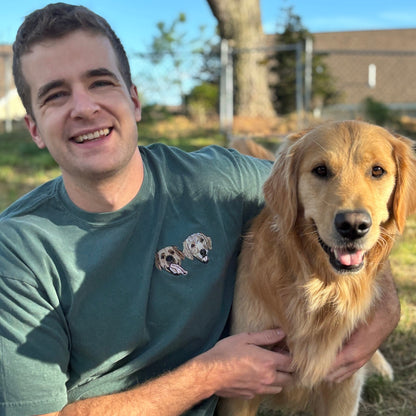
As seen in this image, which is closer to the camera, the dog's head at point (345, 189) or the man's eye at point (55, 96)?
the dog's head at point (345, 189)

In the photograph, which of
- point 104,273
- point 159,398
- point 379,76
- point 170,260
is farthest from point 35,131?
point 379,76

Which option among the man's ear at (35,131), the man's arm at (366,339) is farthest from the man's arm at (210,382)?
the man's ear at (35,131)

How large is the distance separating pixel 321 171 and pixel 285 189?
0.59ft

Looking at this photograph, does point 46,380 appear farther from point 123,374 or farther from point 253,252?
point 253,252

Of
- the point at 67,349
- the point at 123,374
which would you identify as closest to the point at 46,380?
the point at 67,349

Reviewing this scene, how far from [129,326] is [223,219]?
692 millimetres

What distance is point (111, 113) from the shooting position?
2275 mm

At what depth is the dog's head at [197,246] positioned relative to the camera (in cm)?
235

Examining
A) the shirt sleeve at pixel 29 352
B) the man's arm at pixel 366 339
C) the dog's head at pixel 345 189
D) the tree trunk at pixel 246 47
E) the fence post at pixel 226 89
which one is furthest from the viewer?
the tree trunk at pixel 246 47

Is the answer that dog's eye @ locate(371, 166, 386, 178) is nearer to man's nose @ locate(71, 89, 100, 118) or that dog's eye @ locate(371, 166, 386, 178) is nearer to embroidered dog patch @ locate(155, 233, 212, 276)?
embroidered dog patch @ locate(155, 233, 212, 276)

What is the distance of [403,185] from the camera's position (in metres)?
2.24

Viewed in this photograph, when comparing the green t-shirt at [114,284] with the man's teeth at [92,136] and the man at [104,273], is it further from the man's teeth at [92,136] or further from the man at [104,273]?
the man's teeth at [92,136]

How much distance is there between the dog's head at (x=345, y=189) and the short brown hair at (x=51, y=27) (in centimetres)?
95

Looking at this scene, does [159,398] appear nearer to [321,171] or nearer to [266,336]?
[266,336]
